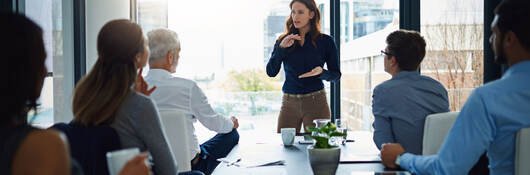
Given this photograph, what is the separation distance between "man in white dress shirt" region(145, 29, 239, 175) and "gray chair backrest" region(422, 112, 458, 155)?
1.14m

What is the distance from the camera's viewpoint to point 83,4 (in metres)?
4.21

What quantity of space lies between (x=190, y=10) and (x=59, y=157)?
16.3 feet

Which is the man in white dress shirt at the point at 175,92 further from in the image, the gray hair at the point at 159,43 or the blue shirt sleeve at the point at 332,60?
the blue shirt sleeve at the point at 332,60

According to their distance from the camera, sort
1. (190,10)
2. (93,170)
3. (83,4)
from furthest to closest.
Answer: (190,10) → (83,4) → (93,170)

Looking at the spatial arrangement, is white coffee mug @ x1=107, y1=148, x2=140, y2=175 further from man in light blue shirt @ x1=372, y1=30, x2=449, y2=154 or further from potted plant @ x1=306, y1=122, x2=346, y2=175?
man in light blue shirt @ x1=372, y1=30, x2=449, y2=154

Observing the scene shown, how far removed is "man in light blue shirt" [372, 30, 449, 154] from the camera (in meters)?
2.25

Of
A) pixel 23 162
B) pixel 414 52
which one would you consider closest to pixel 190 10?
pixel 414 52

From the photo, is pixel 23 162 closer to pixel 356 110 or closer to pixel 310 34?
pixel 310 34

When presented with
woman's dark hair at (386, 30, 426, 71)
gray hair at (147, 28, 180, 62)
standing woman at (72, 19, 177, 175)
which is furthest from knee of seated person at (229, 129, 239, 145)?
standing woman at (72, 19, 177, 175)

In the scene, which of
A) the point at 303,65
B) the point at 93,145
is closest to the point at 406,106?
the point at 93,145

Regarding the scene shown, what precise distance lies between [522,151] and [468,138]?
15 cm

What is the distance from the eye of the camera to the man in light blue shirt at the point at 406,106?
2254 mm

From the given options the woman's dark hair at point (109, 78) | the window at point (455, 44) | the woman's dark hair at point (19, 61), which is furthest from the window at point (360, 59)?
the woman's dark hair at point (19, 61)

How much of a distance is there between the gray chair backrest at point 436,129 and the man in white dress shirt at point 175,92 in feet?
3.73
